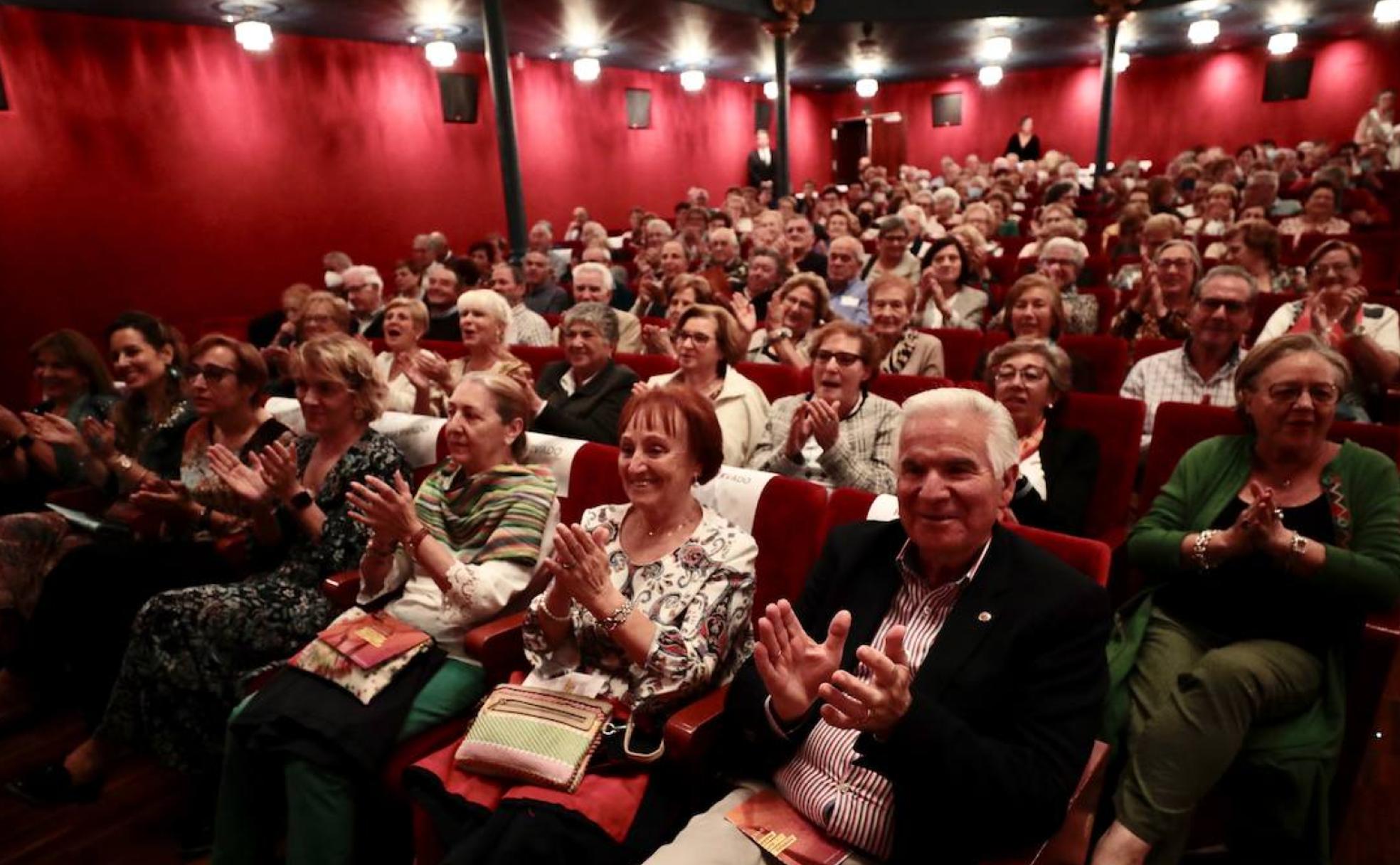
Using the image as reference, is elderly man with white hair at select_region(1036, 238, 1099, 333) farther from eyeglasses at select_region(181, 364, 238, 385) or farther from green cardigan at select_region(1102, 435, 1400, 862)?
eyeglasses at select_region(181, 364, 238, 385)

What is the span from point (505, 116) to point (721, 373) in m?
4.44

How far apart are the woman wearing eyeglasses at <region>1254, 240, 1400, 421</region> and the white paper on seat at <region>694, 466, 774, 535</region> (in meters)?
2.17

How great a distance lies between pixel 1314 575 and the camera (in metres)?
1.71

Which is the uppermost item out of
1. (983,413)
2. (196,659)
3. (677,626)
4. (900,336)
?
(983,413)

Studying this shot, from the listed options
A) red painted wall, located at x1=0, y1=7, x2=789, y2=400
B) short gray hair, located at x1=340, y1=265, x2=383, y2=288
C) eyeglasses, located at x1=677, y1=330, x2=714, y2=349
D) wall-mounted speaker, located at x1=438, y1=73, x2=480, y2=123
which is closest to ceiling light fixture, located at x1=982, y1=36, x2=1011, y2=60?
red painted wall, located at x1=0, y1=7, x2=789, y2=400

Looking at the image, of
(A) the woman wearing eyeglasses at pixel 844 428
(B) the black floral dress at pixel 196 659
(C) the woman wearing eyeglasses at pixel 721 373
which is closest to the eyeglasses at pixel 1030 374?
(A) the woman wearing eyeglasses at pixel 844 428

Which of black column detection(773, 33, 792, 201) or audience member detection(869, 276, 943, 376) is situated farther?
black column detection(773, 33, 792, 201)

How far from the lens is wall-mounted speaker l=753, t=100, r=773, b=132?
621 inches

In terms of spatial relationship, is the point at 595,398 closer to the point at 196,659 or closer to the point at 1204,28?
the point at 196,659

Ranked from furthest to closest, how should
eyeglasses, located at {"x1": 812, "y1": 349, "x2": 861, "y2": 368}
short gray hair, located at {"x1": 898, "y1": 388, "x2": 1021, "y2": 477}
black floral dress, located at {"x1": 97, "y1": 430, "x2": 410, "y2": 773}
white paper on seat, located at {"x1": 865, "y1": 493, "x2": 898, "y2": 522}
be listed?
eyeglasses, located at {"x1": 812, "y1": 349, "x2": 861, "y2": 368} < black floral dress, located at {"x1": 97, "y1": 430, "x2": 410, "y2": 773} < white paper on seat, located at {"x1": 865, "y1": 493, "x2": 898, "y2": 522} < short gray hair, located at {"x1": 898, "y1": 388, "x2": 1021, "y2": 477}

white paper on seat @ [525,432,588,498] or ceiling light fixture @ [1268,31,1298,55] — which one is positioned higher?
ceiling light fixture @ [1268,31,1298,55]

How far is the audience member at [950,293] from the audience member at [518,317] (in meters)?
2.04

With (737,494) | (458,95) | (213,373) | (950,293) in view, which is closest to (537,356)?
(213,373)

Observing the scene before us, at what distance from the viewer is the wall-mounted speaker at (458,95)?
999 centimetres
